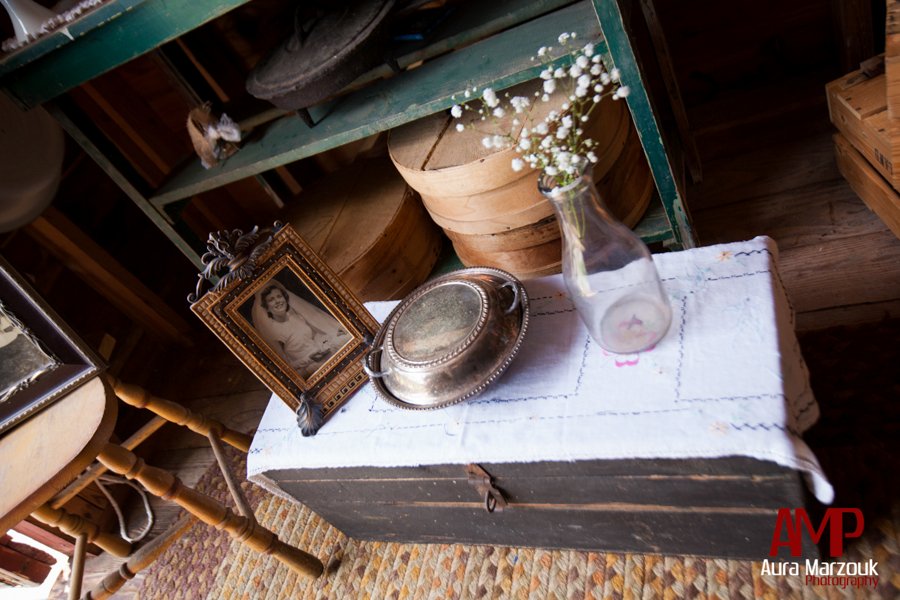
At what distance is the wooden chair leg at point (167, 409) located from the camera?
1688 mm

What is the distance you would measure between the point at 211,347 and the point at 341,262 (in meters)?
1.11

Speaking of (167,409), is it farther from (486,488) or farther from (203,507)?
(486,488)

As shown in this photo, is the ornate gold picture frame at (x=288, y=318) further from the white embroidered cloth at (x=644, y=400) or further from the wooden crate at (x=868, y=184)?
the wooden crate at (x=868, y=184)

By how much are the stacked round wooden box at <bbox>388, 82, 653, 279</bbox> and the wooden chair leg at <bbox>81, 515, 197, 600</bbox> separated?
1059 millimetres

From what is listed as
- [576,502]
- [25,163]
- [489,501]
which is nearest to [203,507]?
[489,501]

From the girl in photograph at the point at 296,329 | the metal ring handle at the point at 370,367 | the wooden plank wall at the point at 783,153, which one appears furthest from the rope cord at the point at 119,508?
the wooden plank wall at the point at 783,153

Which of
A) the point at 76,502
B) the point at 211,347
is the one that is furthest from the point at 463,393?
the point at 211,347

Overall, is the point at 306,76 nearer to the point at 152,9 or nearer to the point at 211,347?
the point at 152,9

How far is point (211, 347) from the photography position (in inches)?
115

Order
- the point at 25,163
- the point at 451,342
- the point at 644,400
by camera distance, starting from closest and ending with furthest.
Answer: the point at 644,400 → the point at 451,342 → the point at 25,163

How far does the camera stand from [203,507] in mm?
1589

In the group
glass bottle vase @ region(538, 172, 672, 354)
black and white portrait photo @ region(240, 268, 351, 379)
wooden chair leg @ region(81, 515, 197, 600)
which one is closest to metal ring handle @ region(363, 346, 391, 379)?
black and white portrait photo @ region(240, 268, 351, 379)

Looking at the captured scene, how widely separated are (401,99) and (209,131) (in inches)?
26.3

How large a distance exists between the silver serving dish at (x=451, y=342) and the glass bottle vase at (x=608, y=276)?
0.49 ft
